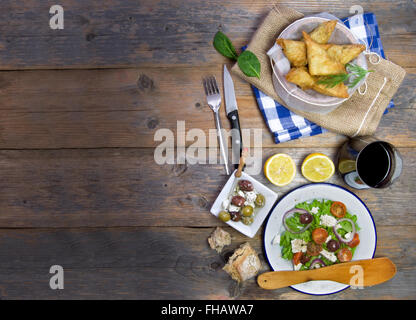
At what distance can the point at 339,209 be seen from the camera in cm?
146

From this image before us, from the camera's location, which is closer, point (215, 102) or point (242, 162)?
point (242, 162)

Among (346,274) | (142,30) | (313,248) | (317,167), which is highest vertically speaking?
(142,30)

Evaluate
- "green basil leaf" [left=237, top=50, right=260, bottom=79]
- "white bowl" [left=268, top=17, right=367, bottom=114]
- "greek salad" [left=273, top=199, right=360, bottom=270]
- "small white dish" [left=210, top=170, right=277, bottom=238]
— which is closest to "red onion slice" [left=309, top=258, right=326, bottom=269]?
"greek salad" [left=273, top=199, right=360, bottom=270]

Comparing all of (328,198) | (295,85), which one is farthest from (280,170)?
(295,85)

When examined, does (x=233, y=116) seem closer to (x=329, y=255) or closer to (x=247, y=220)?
(x=247, y=220)

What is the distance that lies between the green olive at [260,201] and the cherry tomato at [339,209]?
31cm

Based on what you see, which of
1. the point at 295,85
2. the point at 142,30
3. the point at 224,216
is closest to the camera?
the point at 295,85

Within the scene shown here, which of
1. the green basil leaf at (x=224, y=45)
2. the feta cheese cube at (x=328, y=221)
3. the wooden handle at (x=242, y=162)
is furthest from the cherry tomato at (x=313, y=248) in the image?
the green basil leaf at (x=224, y=45)

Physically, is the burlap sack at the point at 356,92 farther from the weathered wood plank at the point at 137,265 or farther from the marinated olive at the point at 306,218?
the weathered wood plank at the point at 137,265

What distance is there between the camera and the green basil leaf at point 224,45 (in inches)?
58.1

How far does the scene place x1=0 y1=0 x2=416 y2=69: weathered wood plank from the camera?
152cm

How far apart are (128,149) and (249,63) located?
0.69 metres

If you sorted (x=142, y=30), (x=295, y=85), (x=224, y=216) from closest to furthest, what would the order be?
(x=295, y=85)
(x=224, y=216)
(x=142, y=30)

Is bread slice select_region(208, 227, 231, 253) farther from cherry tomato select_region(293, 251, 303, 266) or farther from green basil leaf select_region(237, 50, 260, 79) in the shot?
green basil leaf select_region(237, 50, 260, 79)
